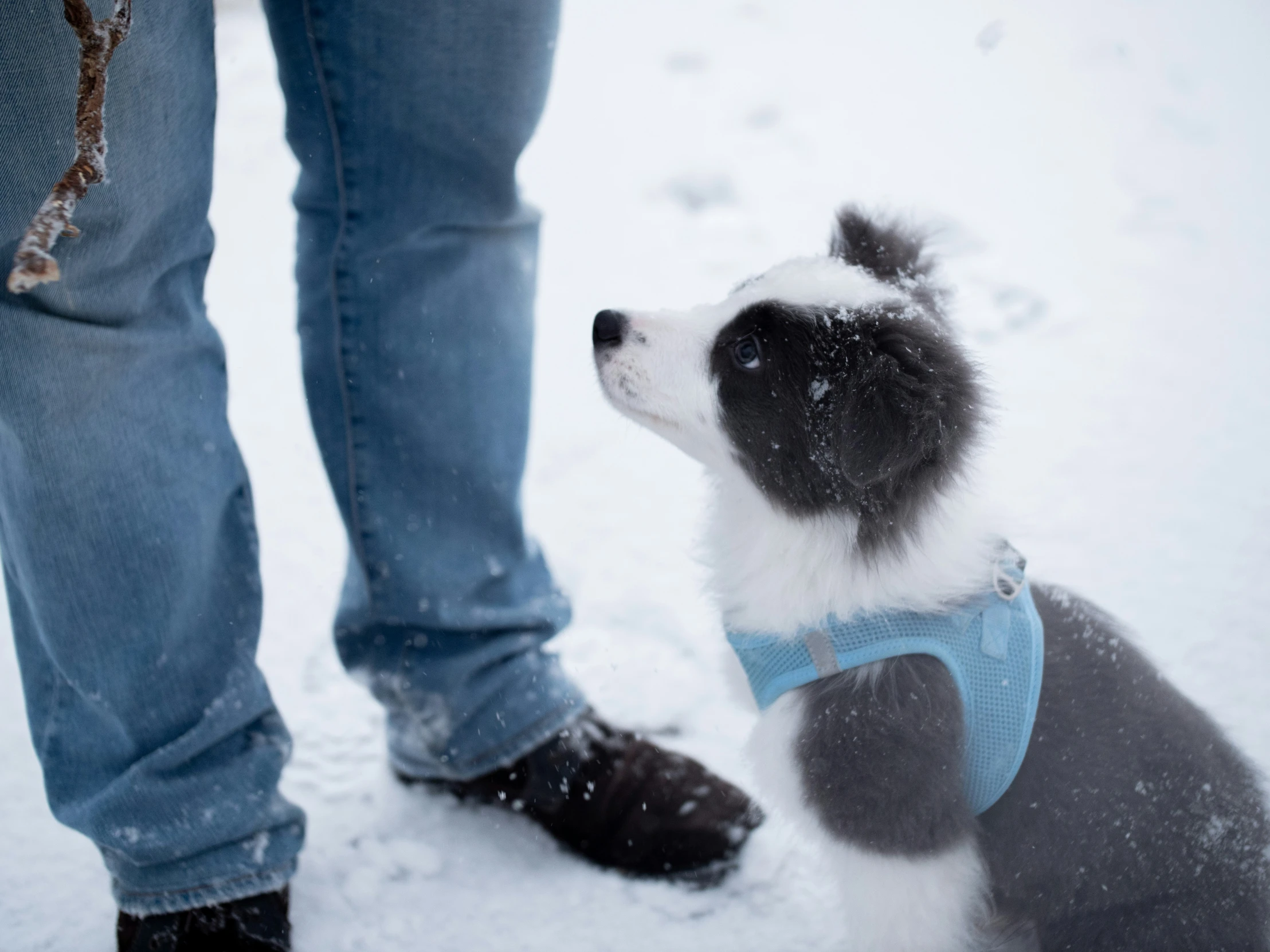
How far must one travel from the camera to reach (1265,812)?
142 centimetres

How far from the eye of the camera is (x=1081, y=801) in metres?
1.38

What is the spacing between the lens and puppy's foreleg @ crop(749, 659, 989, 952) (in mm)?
1390

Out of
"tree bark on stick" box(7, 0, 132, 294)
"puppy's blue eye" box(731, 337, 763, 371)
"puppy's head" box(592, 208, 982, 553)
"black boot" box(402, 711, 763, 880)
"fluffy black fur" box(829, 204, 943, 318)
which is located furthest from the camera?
"black boot" box(402, 711, 763, 880)

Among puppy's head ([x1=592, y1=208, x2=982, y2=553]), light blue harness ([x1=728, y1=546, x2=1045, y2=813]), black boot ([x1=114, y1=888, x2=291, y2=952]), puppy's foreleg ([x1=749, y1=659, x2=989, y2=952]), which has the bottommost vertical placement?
black boot ([x1=114, y1=888, x2=291, y2=952])

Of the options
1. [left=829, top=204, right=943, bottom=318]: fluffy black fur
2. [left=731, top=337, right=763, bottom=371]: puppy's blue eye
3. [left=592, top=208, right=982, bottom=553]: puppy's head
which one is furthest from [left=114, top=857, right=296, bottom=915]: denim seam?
[left=829, top=204, right=943, bottom=318]: fluffy black fur

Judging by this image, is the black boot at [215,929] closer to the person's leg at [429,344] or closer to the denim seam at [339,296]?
the person's leg at [429,344]

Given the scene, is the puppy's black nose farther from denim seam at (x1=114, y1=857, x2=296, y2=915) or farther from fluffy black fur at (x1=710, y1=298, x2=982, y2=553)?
denim seam at (x1=114, y1=857, x2=296, y2=915)

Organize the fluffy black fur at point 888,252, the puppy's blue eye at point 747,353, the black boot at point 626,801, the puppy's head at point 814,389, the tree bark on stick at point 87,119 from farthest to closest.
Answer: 1. the black boot at point 626,801
2. the fluffy black fur at point 888,252
3. the puppy's blue eye at point 747,353
4. the puppy's head at point 814,389
5. the tree bark on stick at point 87,119

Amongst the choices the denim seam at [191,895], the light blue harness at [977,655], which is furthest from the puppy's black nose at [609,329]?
the denim seam at [191,895]

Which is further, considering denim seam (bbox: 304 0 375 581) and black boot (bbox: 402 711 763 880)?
black boot (bbox: 402 711 763 880)

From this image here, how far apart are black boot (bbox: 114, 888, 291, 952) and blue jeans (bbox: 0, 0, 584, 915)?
0.08 ft

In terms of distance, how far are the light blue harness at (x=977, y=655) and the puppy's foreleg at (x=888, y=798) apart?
0.08 feet

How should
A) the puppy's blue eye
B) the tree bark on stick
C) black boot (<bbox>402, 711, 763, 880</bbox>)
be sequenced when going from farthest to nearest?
black boot (<bbox>402, 711, 763, 880</bbox>) → the puppy's blue eye → the tree bark on stick

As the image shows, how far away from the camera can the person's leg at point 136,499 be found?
4.08 feet
